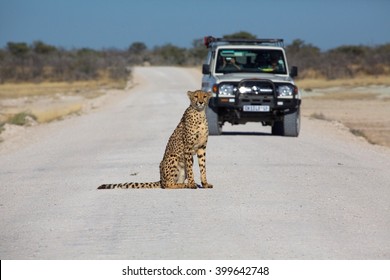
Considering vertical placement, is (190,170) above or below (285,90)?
above

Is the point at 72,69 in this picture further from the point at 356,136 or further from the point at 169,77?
the point at 356,136

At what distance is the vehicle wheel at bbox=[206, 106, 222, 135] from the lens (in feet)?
69.2

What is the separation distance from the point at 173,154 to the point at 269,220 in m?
2.35

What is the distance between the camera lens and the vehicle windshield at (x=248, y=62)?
71.3ft

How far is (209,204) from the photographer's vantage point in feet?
36.8

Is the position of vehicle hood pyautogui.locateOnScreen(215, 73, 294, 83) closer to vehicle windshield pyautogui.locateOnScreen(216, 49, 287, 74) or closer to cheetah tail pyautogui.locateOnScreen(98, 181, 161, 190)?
vehicle windshield pyautogui.locateOnScreen(216, 49, 287, 74)

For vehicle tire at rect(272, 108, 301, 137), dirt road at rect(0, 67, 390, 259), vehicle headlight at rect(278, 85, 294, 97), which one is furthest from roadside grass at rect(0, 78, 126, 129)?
dirt road at rect(0, 67, 390, 259)

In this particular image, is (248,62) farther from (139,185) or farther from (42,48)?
(42,48)

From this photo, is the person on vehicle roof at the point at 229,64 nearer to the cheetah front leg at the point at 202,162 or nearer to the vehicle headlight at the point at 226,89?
the vehicle headlight at the point at 226,89

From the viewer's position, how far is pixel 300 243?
880cm

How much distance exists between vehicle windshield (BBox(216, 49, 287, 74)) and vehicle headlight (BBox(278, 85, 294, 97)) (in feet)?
2.70

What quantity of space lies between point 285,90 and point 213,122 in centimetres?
171

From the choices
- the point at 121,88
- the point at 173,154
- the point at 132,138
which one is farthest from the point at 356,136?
the point at 121,88

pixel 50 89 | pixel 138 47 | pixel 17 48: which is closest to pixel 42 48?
pixel 17 48
